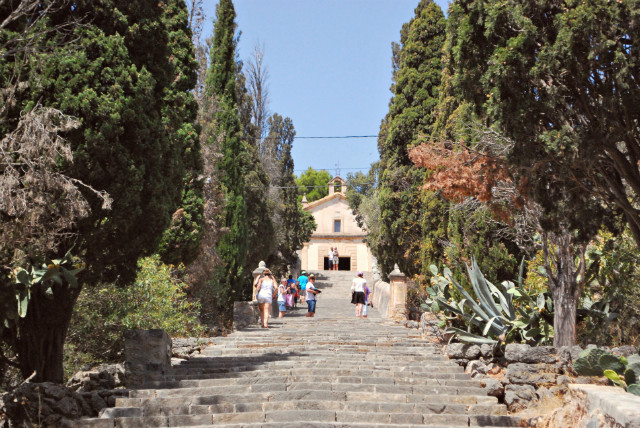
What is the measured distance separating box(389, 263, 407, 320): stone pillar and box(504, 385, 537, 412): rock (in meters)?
10.0

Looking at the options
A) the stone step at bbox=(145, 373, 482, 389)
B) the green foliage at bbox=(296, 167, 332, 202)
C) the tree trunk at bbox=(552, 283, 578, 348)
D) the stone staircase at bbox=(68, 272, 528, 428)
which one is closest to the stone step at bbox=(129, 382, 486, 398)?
the stone staircase at bbox=(68, 272, 528, 428)

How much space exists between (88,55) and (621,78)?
6.55 meters

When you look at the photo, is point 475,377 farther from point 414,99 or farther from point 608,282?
point 414,99

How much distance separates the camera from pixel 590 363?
7965mm

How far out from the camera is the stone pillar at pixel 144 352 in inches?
403

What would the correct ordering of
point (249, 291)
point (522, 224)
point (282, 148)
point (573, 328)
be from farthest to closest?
point (282, 148) < point (249, 291) < point (522, 224) < point (573, 328)

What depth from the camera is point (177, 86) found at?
577 inches

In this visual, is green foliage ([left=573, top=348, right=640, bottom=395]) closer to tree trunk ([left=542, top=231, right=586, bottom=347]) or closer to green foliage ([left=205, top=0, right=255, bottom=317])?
tree trunk ([left=542, top=231, right=586, bottom=347])

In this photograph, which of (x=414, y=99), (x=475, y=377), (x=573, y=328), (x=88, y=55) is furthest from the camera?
(x=414, y=99)

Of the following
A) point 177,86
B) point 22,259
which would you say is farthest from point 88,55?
point 177,86

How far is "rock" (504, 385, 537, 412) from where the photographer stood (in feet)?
30.9

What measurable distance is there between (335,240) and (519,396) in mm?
48982

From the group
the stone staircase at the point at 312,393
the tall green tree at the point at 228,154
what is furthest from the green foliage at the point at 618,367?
the tall green tree at the point at 228,154

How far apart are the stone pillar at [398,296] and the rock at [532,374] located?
389 inches
